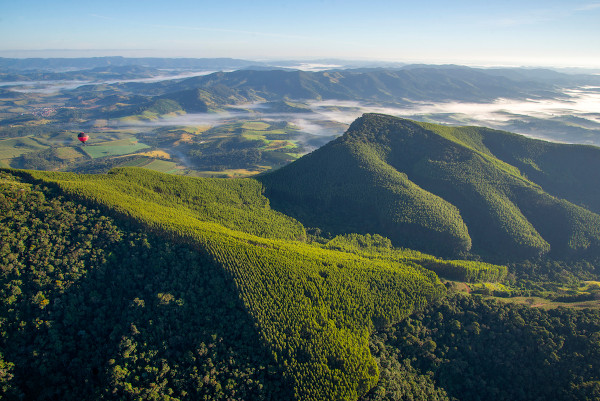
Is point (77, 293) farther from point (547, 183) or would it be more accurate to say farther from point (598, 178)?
point (598, 178)

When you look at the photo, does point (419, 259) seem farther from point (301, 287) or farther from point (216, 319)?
point (216, 319)

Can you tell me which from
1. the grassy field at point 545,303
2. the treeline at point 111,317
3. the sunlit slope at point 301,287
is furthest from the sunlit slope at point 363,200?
the treeline at point 111,317

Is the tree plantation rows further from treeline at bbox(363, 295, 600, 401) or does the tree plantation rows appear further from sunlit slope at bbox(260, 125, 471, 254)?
sunlit slope at bbox(260, 125, 471, 254)

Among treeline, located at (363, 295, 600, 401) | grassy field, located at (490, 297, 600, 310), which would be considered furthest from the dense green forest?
grassy field, located at (490, 297, 600, 310)

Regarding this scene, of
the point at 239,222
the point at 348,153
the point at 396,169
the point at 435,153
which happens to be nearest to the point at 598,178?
the point at 435,153

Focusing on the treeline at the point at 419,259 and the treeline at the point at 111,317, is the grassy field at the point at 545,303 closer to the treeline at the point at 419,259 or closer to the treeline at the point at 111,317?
the treeline at the point at 419,259

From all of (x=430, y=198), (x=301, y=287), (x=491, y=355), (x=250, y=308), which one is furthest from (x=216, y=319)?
(x=430, y=198)
